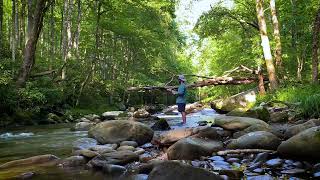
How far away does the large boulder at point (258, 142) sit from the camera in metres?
6.59

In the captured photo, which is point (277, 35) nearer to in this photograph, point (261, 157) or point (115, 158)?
point (261, 157)

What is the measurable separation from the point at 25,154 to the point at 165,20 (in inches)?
1077

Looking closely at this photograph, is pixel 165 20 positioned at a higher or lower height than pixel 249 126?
higher

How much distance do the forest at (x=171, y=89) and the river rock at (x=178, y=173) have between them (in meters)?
0.02

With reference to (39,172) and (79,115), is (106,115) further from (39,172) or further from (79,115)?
(39,172)

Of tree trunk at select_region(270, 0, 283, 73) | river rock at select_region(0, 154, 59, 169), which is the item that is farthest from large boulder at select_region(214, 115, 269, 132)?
tree trunk at select_region(270, 0, 283, 73)

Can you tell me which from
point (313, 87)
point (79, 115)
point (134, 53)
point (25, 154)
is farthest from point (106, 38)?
point (25, 154)

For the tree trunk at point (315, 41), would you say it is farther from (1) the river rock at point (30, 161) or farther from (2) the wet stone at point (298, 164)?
(1) the river rock at point (30, 161)

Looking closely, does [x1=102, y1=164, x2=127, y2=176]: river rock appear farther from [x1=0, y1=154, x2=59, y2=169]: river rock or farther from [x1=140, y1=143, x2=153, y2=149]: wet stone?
[x1=140, y1=143, x2=153, y2=149]: wet stone

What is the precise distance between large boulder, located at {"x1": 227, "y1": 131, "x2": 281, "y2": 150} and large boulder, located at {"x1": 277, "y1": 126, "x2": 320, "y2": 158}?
58cm

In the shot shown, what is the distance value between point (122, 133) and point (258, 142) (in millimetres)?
3614

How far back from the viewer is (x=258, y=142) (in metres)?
6.64

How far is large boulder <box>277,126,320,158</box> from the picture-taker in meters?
5.58

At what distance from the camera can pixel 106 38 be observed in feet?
117
